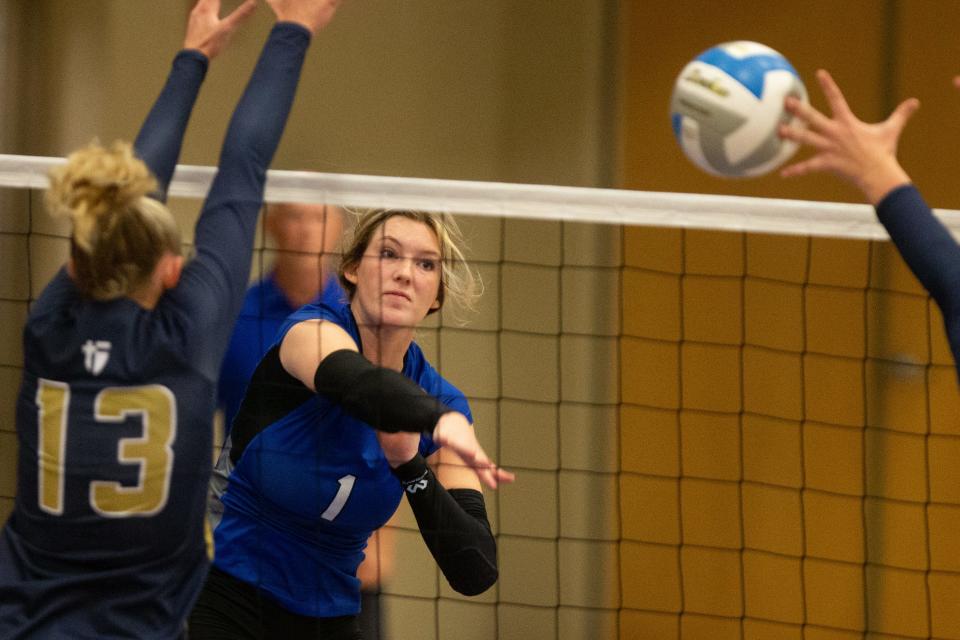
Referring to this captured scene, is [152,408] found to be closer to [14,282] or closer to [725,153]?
[725,153]

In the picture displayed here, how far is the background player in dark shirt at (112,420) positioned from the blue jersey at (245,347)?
4.45 ft

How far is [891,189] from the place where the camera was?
2488 millimetres

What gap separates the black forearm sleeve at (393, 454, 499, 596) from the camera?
3234mm

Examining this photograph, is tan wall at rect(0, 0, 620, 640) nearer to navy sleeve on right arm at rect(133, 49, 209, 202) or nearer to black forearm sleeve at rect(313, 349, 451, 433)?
black forearm sleeve at rect(313, 349, 451, 433)

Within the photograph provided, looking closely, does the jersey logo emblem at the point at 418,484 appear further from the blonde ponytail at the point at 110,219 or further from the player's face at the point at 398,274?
the blonde ponytail at the point at 110,219

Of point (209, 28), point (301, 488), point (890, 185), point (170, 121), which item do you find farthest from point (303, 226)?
point (890, 185)

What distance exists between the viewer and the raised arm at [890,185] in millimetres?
2420

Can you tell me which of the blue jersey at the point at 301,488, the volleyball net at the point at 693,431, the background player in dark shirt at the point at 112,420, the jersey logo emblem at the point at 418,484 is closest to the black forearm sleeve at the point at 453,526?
the jersey logo emblem at the point at 418,484

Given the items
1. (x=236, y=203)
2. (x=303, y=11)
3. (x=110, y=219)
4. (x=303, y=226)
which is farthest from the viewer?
(x=303, y=226)

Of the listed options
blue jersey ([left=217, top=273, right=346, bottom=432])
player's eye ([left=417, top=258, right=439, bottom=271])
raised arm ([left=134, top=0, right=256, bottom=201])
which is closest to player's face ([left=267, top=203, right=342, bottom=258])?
blue jersey ([left=217, top=273, right=346, bottom=432])

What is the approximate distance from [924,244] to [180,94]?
153 centimetres

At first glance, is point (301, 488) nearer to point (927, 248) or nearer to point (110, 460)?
point (110, 460)

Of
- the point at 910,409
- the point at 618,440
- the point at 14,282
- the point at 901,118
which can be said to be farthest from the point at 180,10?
the point at 901,118

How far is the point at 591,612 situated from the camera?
5656mm
